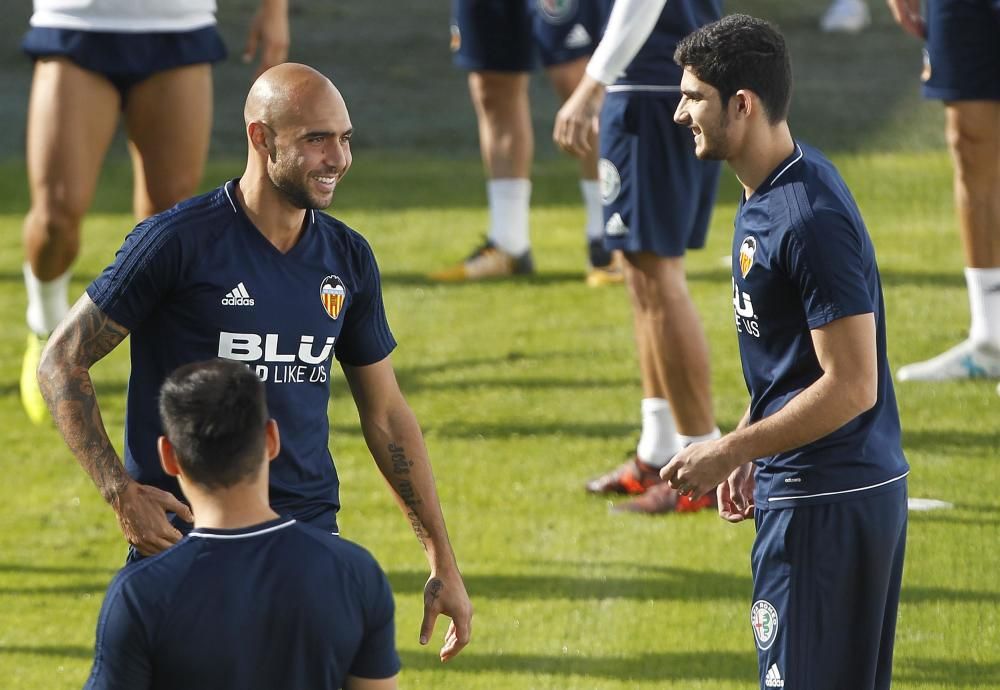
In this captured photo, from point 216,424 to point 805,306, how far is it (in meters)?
1.27

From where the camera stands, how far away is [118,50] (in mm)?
6289

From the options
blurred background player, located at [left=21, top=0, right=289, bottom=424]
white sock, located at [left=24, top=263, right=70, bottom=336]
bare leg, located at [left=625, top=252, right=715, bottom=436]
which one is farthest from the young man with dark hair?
white sock, located at [left=24, top=263, right=70, bottom=336]

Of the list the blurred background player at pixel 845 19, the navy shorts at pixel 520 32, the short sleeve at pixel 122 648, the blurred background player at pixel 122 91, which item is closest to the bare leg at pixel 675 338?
the blurred background player at pixel 122 91

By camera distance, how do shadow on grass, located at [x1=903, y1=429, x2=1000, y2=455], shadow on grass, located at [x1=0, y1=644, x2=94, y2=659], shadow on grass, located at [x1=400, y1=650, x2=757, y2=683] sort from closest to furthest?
shadow on grass, located at [x1=400, y1=650, x2=757, y2=683] → shadow on grass, located at [x1=0, y1=644, x2=94, y2=659] → shadow on grass, located at [x1=903, y1=429, x2=1000, y2=455]

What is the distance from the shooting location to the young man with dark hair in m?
3.41

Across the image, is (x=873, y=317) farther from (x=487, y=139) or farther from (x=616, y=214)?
(x=487, y=139)

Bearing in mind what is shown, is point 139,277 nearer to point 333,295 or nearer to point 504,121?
point 333,295

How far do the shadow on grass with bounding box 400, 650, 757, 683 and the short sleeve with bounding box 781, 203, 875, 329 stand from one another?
64.4 inches

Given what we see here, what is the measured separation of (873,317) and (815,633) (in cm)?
65

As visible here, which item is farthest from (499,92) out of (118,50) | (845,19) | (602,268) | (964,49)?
(845,19)

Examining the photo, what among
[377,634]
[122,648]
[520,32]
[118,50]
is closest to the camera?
[122,648]

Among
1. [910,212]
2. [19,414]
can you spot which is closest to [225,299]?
[19,414]

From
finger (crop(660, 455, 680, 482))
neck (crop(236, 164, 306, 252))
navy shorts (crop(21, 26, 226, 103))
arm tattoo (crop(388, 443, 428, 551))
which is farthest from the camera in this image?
navy shorts (crop(21, 26, 226, 103))

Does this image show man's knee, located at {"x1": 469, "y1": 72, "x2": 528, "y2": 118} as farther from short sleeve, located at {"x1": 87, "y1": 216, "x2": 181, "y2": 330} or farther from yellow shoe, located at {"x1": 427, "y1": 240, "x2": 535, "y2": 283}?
short sleeve, located at {"x1": 87, "y1": 216, "x2": 181, "y2": 330}
